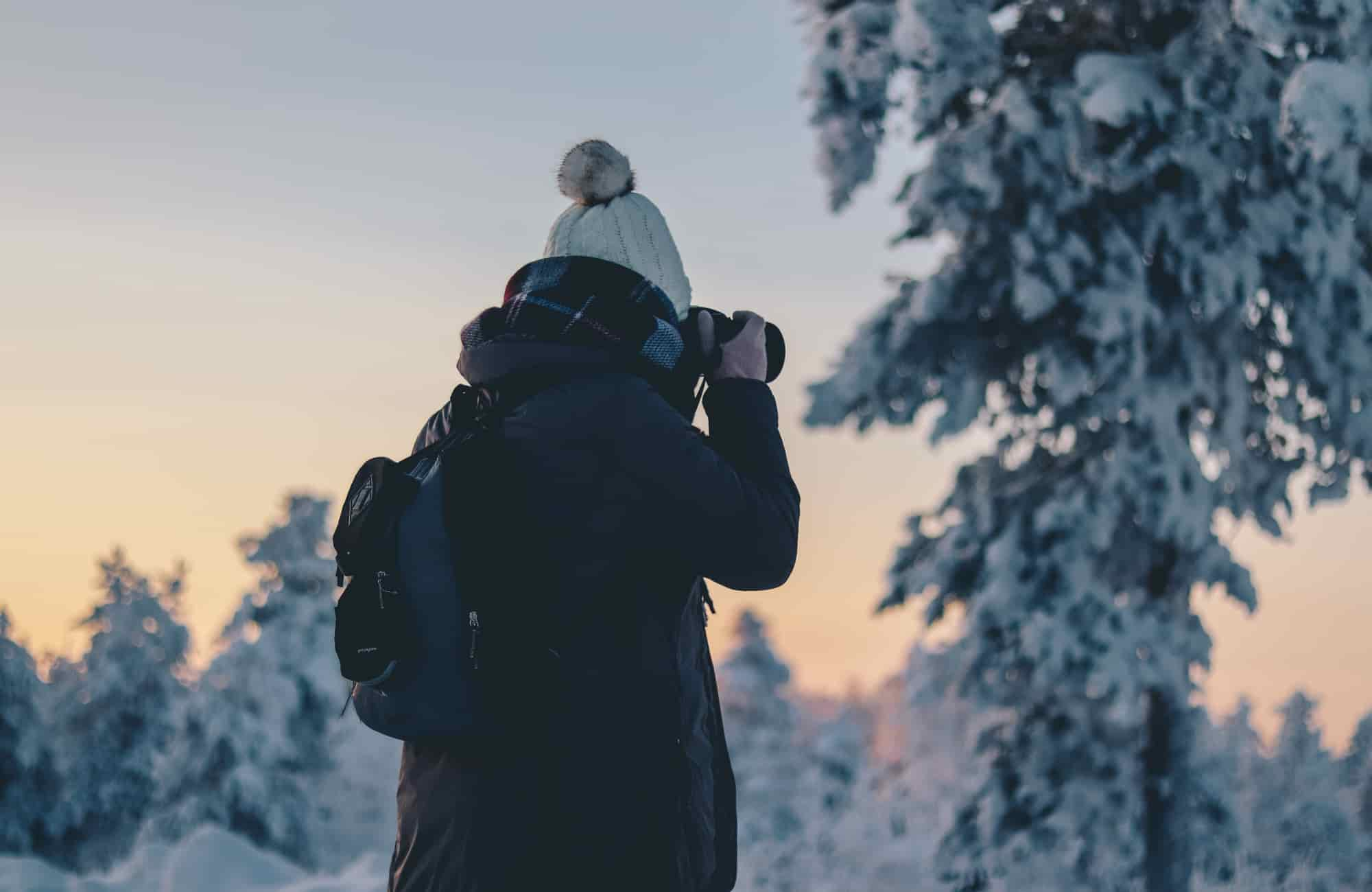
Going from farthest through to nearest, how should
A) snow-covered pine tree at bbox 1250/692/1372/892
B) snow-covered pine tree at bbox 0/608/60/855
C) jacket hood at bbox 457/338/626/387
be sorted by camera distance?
1. snow-covered pine tree at bbox 0/608/60/855
2. snow-covered pine tree at bbox 1250/692/1372/892
3. jacket hood at bbox 457/338/626/387

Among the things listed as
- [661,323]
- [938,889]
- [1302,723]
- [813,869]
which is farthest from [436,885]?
[1302,723]

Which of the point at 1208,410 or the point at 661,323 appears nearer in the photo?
the point at 661,323

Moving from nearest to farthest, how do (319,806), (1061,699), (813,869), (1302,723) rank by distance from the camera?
1. (1061,699)
2. (813,869)
3. (1302,723)
4. (319,806)

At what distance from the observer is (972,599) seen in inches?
460

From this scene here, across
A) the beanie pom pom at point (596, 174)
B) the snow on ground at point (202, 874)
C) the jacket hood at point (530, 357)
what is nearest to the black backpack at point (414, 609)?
the jacket hood at point (530, 357)

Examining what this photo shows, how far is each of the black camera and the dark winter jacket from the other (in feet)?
0.63

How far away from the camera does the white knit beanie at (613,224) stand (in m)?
2.90

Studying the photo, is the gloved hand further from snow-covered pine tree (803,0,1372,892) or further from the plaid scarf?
snow-covered pine tree (803,0,1372,892)

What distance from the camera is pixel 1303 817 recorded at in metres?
16.5

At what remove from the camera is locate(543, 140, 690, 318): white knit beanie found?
290 cm

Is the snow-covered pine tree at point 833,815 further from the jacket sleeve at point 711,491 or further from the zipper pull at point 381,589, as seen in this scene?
the zipper pull at point 381,589

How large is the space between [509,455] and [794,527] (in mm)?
563

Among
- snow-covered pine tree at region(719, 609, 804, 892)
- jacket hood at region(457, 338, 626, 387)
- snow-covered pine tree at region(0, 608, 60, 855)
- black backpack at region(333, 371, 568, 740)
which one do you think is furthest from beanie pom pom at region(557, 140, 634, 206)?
snow-covered pine tree at region(719, 609, 804, 892)

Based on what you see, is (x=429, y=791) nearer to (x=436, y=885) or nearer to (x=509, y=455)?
(x=436, y=885)
